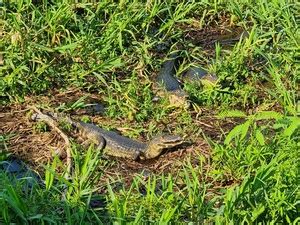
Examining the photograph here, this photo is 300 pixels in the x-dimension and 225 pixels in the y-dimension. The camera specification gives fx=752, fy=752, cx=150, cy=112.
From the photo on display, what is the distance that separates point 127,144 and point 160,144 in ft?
0.84

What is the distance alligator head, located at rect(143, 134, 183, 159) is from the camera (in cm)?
545

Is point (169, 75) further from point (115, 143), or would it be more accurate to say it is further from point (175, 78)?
point (115, 143)

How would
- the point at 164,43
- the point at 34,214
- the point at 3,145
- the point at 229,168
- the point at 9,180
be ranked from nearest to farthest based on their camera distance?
1. the point at 34,214
2. the point at 9,180
3. the point at 229,168
4. the point at 3,145
5. the point at 164,43

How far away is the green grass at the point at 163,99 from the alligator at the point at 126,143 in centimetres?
16

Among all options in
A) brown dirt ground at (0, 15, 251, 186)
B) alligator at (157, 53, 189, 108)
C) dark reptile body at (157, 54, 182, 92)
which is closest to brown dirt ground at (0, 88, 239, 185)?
brown dirt ground at (0, 15, 251, 186)

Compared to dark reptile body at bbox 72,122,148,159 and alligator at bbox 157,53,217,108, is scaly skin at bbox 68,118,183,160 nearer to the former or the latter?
dark reptile body at bbox 72,122,148,159

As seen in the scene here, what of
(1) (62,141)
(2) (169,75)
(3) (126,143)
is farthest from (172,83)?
(1) (62,141)

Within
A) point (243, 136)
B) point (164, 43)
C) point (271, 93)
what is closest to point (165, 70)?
point (164, 43)

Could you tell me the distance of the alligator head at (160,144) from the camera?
5.45m

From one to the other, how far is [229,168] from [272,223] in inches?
31.6

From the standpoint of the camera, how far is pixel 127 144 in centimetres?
553

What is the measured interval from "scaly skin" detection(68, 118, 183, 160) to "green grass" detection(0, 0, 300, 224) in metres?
0.17

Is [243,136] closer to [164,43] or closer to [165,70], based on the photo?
[165,70]

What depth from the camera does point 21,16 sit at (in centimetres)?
679
